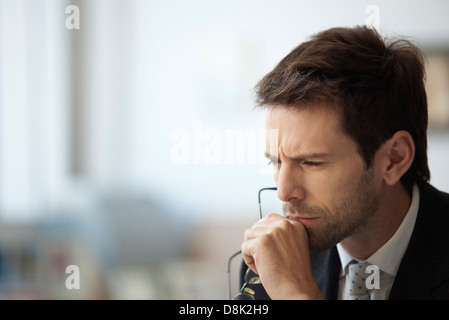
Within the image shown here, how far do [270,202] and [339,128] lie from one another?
447mm

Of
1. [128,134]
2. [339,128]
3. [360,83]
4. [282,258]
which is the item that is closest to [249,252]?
[282,258]

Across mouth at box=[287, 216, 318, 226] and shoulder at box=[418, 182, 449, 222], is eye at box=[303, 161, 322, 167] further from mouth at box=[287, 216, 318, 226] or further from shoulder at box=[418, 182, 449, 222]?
shoulder at box=[418, 182, 449, 222]

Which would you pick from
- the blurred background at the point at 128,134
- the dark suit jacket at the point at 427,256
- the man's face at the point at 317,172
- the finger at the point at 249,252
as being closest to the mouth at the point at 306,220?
the man's face at the point at 317,172

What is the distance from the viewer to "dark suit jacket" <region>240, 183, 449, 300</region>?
109 centimetres

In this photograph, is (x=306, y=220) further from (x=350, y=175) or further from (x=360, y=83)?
(x=360, y=83)

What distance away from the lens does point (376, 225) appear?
4.06ft

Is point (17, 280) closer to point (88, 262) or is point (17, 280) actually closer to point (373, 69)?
point (88, 262)

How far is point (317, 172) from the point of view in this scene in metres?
1.15

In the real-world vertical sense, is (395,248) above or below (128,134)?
below

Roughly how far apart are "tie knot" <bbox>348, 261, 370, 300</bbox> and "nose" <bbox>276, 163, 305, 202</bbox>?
25 centimetres

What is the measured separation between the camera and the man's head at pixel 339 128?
1.14 m

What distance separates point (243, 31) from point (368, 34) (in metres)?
1.43

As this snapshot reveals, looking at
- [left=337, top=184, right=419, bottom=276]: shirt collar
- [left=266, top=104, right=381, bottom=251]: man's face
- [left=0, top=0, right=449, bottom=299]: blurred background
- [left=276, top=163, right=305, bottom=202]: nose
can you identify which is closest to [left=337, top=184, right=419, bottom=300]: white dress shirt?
[left=337, top=184, right=419, bottom=276]: shirt collar
